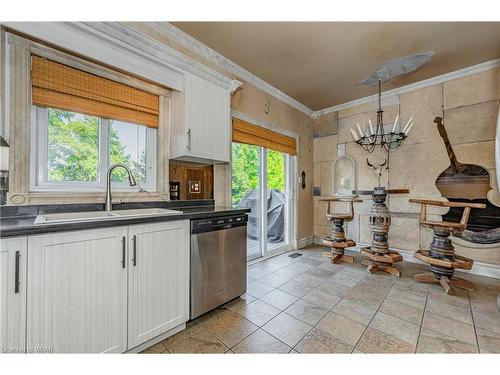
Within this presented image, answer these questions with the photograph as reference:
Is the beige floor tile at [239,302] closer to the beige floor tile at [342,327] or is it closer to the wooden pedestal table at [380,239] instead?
the beige floor tile at [342,327]

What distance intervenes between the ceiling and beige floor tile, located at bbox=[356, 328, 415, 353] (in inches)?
108

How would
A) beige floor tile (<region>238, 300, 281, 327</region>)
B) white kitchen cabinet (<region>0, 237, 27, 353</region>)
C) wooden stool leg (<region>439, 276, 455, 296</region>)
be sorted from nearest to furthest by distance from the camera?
white kitchen cabinet (<region>0, 237, 27, 353</region>) < beige floor tile (<region>238, 300, 281, 327</region>) < wooden stool leg (<region>439, 276, 455, 296</region>)

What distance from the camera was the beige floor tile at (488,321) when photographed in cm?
172

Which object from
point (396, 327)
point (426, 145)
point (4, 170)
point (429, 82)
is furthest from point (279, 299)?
point (429, 82)

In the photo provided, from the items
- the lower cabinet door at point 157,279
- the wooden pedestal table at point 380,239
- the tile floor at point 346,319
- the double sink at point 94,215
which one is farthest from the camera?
the wooden pedestal table at point 380,239

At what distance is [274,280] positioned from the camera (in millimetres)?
2652

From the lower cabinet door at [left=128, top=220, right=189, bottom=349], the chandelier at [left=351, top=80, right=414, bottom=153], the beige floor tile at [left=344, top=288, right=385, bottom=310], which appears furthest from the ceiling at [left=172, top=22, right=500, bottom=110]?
the beige floor tile at [left=344, top=288, right=385, bottom=310]

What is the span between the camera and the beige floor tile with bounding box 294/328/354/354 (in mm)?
1482

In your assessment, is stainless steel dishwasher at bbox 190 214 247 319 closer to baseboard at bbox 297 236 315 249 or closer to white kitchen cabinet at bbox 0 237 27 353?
white kitchen cabinet at bbox 0 237 27 353

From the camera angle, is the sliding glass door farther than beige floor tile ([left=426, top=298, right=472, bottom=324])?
Yes

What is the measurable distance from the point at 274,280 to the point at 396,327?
127cm

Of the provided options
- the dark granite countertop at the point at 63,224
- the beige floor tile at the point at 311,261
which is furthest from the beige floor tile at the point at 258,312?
the beige floor tile at the point at 311,261
